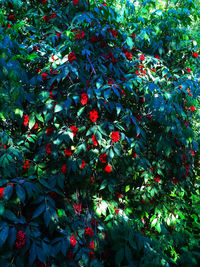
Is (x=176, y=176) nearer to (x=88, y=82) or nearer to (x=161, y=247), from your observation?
(x=161, y=247)

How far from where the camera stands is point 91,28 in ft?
6.98

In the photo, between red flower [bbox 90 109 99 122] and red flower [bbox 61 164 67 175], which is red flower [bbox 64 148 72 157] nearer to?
red flower [bbox 61 164 67 175]

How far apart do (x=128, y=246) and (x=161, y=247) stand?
29 cm

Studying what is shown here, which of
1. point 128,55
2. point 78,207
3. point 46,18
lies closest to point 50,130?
point 78,207

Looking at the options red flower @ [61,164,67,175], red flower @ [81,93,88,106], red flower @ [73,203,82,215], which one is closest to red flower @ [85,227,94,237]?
red flower @ [73,203,82,215]

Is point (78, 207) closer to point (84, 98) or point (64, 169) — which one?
point (64, 169)

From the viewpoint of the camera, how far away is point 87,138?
1919mm

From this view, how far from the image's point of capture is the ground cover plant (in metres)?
1.53

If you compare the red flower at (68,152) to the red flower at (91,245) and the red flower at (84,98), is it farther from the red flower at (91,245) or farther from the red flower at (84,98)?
the red flower at (91,245)

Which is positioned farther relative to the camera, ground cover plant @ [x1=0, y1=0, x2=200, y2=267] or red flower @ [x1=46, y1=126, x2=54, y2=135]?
red flower @ [x1=46, y1=126, x2=54, y2=135]

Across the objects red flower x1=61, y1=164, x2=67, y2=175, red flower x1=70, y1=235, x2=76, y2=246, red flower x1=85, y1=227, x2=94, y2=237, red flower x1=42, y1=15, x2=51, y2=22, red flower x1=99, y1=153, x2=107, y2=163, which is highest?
red flower x1=42, y1=15, x2=51, y2=22

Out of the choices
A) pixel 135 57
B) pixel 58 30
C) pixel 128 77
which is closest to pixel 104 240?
pixel 128 77

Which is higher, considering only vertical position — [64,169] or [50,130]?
[50,130]

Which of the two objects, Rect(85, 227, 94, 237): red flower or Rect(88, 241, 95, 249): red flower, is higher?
Rect(85, 227, 94, 237): red flower
